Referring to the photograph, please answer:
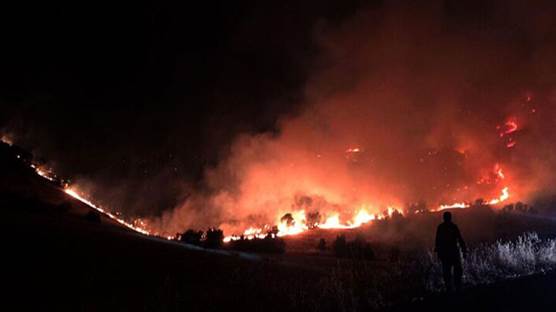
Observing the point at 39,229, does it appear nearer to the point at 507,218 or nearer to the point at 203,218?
the point at 203,218

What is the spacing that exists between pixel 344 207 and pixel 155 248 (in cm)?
2463

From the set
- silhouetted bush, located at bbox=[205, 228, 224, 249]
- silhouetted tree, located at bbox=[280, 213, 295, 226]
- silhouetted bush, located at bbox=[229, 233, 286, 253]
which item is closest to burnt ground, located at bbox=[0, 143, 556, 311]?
silhouetted bush, located at bbox=[229, 233, 286, 253]

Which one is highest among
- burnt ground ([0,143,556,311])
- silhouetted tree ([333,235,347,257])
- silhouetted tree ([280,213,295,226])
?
silhouetted tree ([280,213,295,226])

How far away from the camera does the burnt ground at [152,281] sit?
8.91 metres

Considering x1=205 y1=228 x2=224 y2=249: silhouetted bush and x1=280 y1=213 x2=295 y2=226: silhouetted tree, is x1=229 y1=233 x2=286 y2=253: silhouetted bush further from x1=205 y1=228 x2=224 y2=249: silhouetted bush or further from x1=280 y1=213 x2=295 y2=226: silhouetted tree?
x1=280 y1=213 x2=295 y2=226: silhouetted tree

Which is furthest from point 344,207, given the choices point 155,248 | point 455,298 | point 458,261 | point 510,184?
point 455,298

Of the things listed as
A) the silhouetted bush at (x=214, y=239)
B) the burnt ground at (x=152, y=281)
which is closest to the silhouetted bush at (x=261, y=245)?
the silhouetted bush at (x=214, y=239)

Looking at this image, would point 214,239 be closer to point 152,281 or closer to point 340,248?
point 340,248

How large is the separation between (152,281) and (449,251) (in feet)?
24.4

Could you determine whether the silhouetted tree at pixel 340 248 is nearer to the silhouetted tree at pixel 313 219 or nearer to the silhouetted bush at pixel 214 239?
the silhouetted bush at pixel 214 239

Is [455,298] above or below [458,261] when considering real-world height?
below

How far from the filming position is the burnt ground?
8.91m

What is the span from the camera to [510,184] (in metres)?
46.1

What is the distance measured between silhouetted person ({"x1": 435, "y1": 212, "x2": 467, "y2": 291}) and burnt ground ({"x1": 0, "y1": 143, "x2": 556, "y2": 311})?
4.71 feet
